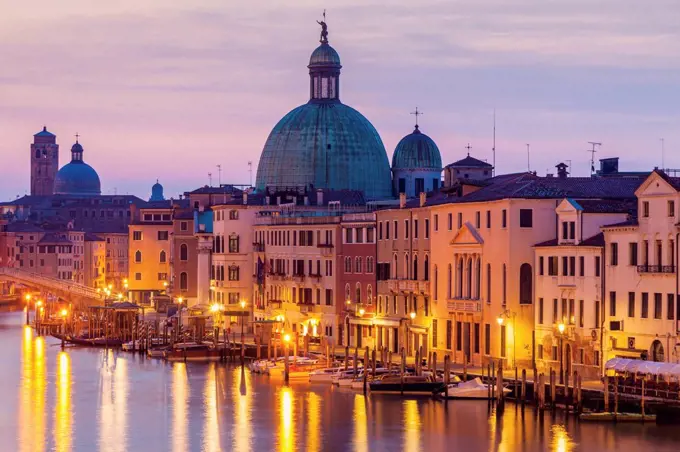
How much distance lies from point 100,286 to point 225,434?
121105mm

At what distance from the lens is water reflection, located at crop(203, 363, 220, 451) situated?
60.6 m

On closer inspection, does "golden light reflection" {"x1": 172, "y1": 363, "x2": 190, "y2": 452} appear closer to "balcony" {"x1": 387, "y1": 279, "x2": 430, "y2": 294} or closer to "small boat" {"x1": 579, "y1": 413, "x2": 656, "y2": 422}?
"balcony" {"x1": 387, "y1": 279, "x2": 430, "y2": 294}

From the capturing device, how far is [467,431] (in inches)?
2446

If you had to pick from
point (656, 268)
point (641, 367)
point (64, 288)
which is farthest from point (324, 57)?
point (641, 367)

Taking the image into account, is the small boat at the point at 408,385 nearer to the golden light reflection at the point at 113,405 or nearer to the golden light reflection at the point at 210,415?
the golden light reflection at the point at 210,415

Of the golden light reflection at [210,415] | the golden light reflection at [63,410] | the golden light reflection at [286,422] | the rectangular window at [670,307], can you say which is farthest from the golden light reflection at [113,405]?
the rectangular window at [670,307]

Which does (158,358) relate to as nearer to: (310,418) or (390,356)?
(390,356)

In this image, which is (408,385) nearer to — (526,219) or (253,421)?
(253,421)

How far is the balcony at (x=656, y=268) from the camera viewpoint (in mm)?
63934

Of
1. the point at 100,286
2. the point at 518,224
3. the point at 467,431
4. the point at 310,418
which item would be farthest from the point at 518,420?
the point at 100,286

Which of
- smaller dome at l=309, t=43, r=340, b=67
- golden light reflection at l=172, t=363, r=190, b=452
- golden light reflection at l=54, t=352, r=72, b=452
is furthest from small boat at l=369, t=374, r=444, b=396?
smaller dome at l=309, t=43, r=340, b=67

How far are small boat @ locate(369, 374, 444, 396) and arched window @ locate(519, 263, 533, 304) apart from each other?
4969 millimetres

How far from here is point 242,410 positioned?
69.2m

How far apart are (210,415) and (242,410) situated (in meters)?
1.41
